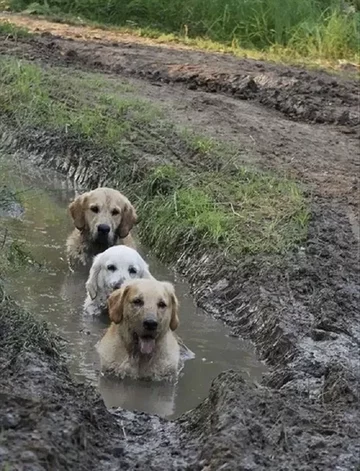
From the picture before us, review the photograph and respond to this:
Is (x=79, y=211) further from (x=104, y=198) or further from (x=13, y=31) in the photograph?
(x=13, y=31)

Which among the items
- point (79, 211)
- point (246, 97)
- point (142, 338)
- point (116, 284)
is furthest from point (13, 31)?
point (142, 338)

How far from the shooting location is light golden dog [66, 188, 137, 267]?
35.9 ft

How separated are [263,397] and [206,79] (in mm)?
11831

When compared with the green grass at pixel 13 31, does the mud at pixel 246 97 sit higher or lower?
higher

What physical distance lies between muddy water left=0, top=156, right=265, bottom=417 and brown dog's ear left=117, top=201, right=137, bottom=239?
1.21ft

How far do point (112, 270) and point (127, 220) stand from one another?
1420 mm

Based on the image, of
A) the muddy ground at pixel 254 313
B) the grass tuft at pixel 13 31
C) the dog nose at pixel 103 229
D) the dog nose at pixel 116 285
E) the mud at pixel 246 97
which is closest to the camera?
the muddy ground at pixel 254 313

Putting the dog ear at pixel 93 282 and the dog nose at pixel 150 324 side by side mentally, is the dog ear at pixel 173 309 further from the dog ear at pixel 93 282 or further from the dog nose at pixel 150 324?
the dog ear at pixel 93 282

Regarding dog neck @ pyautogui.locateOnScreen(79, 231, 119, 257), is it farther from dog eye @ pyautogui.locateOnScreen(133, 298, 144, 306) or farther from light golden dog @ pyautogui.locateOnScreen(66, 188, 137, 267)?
dog eye @ pyautogui.locateOnScreen(133, 298, 144, 306)

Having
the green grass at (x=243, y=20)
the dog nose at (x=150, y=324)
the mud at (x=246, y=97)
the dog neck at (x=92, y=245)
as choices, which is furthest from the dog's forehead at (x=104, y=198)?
the green grass at (x=243, y=20)

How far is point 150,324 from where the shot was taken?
323 inches

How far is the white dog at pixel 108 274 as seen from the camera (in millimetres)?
9609

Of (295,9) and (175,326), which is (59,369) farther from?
(295,9)

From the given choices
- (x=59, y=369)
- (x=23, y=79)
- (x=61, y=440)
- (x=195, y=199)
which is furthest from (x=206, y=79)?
(x=61, y=440)
